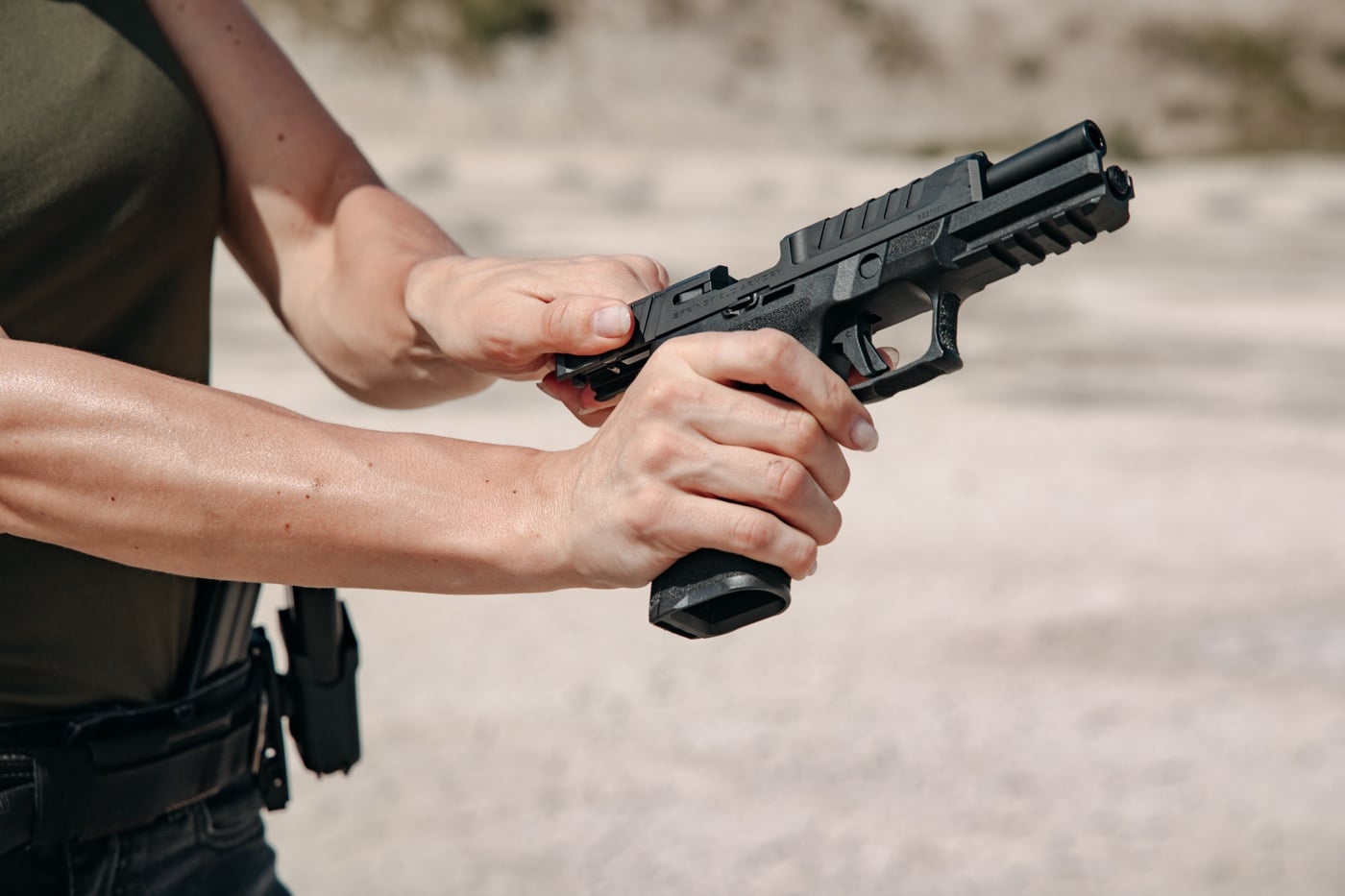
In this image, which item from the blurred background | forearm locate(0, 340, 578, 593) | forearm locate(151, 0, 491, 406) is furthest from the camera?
the blurred background

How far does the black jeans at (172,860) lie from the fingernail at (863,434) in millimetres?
910

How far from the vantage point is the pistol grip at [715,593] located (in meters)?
1.45

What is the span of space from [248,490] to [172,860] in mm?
576

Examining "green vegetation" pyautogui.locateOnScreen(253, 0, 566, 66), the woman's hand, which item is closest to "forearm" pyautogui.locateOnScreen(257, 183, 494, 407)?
the woman's hand

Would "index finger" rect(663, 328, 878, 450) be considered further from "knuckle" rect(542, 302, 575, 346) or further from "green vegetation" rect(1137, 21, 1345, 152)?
"green vegetation" rect(1137, 21, 1345, 152)

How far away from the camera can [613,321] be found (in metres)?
1.65

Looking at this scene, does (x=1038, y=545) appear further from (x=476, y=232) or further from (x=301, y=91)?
(x=476, y=232)

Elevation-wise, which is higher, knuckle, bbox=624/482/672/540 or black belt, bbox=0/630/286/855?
knuckle, bbox=624/482/672/540

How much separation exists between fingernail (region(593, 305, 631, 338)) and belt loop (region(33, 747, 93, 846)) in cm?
74

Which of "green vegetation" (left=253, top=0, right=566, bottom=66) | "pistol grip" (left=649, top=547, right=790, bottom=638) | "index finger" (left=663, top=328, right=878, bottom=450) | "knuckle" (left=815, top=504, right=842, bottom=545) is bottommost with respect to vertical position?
"pistol grip" (left=649, top=547, right=790, bottom=638)

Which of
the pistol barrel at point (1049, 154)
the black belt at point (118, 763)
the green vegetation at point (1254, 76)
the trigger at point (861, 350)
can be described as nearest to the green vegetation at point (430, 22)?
the green vegetation at point (1254, 76)

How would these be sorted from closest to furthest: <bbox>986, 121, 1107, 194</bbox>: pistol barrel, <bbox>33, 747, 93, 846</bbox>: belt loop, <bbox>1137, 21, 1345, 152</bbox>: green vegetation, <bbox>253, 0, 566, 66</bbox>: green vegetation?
<bbox>986, 121, 1107, 194</bbox>: pistol barrel → <bbox>33, 747, 93, 846</bbox>: belt loop → <bbox>253, 0, 566, 66</bbox>: green vegetation → <bbox>1137, 21, 1345, 152</bbox>: green vegetation

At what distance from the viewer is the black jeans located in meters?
1.57

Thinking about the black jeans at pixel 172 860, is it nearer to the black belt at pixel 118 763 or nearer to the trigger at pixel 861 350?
the black belt at pixel 118 763
